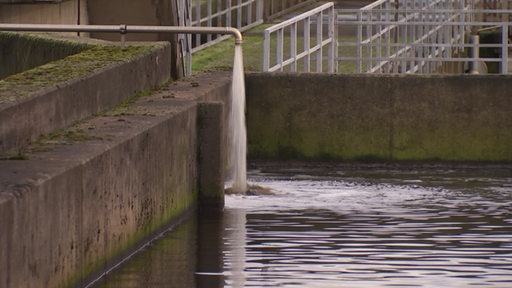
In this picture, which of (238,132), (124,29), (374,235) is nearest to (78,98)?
(374,235)

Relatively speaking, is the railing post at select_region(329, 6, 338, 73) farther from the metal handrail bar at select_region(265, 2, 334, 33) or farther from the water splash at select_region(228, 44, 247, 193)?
the water splash at select_region(228, 44, 247, 193)

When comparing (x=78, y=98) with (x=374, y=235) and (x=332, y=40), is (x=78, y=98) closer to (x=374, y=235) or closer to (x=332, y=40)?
(x=374, y=235)

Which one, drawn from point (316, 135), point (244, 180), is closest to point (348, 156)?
point (316, 135)

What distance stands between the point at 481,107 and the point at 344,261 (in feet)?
29.4

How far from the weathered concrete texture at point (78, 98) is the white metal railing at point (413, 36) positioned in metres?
7.23

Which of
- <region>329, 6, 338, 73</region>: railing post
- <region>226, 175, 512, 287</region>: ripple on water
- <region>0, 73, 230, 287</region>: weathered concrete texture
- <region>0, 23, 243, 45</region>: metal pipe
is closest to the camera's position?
<region>0, 73, 230, 287</region>: weathered concrete texture

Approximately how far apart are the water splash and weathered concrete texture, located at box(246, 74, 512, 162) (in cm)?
282

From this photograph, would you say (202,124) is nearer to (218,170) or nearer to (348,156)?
(218,170)

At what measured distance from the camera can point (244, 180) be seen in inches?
704

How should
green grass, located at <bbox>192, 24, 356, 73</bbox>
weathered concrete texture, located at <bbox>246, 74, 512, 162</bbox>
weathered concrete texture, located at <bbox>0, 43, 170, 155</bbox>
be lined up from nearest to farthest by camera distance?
weathered concrete texture, located at <bbox>0, 43, 170, 155</bbox> < weathered concrete texture, located at <bbox>246, 74, 512, 162</bbox> < green grass, located at <bbox>192, 24, 356, 73</bbox>

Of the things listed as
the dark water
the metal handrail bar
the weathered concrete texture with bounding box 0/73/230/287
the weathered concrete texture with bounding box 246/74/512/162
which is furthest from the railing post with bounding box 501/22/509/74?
the weathered concrete texture with bounding box 0/73/230/287

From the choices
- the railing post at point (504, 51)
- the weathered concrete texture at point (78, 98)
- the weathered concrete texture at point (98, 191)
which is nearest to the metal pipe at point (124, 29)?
the weathered concrete texture at point (78, 98)

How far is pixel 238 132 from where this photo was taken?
60.4 ft

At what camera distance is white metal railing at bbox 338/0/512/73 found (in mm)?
25812
